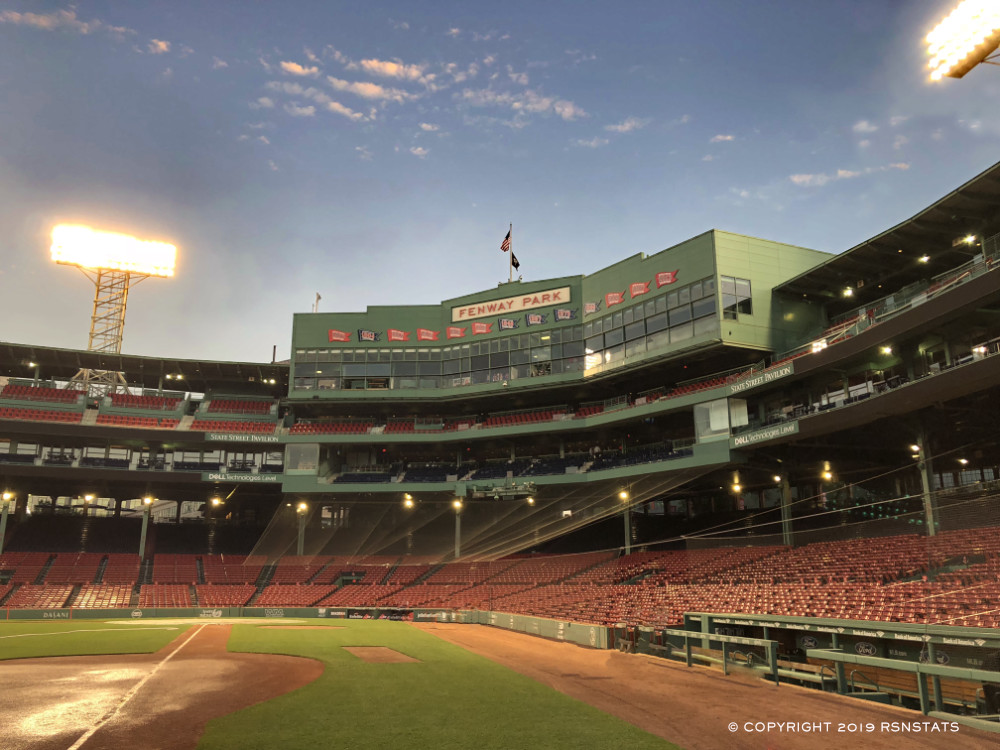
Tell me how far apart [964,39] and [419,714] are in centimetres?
1948

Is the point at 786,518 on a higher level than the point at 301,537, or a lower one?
higher

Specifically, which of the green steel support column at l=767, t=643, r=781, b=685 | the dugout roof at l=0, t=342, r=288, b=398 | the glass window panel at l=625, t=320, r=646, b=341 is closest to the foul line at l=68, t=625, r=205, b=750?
the green steel support column at l=767, t=643, r=781, b=685

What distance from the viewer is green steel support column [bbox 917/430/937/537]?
23.6 meters

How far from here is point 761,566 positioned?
31953 millimetres

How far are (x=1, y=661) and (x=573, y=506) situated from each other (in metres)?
23.0

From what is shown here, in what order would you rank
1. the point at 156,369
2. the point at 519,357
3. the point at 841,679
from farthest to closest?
the point at 156,369, the point at 519,357, the point at 841,679

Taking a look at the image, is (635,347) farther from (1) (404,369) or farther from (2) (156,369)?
(2) (156,369)

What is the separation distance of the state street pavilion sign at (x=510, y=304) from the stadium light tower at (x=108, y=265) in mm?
28016

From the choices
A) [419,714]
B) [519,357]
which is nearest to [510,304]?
[519,357]

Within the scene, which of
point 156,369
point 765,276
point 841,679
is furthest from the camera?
point 156,369

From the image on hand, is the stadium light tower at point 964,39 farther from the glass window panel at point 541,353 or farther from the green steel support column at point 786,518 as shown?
the glass window panel at point 541,353

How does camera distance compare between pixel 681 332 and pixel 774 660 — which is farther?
pixel 681 332

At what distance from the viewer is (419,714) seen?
13.6 metres

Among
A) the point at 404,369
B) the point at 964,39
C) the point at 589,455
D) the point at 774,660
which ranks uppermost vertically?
the point at 404,369
